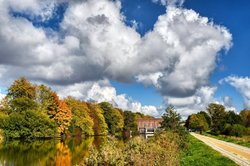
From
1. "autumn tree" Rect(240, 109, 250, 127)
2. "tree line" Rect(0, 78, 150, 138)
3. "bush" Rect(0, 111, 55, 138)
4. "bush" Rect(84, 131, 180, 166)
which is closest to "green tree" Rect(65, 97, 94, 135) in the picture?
"tree line" Rect(0, 78, 150, 138)

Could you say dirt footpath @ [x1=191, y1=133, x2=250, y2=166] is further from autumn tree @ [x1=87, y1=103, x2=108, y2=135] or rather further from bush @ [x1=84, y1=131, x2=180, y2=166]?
autumn tree @ [x1=87, y1=103, x2=108, y2=135]

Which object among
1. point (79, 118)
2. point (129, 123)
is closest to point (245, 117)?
point (129, 123)

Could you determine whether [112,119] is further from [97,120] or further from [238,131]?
[238,131]

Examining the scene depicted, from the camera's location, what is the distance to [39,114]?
87.8 m

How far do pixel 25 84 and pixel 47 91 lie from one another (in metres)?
7.89

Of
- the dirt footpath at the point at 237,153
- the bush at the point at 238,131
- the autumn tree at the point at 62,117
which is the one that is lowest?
the dirt footpath at the point at 237,153

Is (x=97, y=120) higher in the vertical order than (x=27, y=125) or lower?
higher

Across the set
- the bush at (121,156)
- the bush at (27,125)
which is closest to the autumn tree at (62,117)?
the bush at (27,125)

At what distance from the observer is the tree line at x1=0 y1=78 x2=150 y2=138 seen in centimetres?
8500

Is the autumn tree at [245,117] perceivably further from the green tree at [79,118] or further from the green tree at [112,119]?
the green tree at [79,118]

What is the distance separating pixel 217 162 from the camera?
26.8 m

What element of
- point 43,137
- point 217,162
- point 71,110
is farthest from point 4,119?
point 217,162

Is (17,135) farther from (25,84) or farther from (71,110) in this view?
(71,110)

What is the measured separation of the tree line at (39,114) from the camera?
85000 mm
